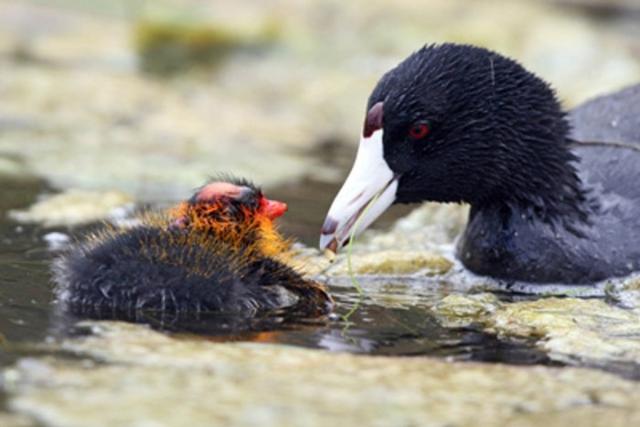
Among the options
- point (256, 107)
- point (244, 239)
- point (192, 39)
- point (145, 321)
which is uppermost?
point (192, 39)

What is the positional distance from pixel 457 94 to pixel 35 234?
2160mm

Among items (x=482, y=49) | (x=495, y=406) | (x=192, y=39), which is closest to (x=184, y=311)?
(x=495, y=406)

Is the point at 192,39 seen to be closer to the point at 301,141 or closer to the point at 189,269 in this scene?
the point at 301,141

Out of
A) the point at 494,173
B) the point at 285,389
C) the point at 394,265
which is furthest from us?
the point at 394,265

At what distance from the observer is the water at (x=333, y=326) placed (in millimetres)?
4457

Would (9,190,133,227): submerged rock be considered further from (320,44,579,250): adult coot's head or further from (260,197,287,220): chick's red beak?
(320,44,579,250): adult coot's head

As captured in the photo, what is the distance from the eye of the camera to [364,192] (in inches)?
214

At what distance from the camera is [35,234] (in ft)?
20.8

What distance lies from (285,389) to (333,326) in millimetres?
979

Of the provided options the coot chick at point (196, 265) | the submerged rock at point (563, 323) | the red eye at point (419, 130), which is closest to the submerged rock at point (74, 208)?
the coot chick at point (196, 265)

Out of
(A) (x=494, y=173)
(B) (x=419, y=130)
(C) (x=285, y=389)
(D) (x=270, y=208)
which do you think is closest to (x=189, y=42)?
(A) (x=494, y=173)

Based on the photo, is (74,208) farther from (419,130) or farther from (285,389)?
(285,389)

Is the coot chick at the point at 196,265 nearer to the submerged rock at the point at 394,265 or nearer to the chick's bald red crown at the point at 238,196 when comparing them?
the chick's bald red crown at the point at 238,196

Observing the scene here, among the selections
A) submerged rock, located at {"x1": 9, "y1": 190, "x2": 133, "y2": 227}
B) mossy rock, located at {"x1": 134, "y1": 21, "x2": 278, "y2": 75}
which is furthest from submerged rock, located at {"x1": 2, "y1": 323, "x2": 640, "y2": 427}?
mossy rock, located at {"x1": 134, "y1": 21, "x2": 278, "y2": 75}
